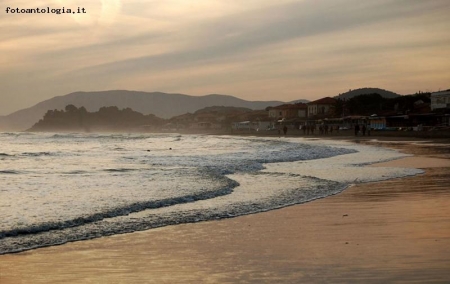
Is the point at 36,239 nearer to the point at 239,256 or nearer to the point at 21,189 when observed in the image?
the point at 239,256

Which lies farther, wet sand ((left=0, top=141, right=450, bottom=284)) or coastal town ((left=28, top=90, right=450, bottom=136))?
coastal town ((left=28, top=90, right=450, bottom=136))

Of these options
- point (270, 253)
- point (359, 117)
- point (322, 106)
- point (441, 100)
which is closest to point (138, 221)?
point (270, 253)

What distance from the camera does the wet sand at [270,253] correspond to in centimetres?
656

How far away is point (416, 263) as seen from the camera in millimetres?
6914

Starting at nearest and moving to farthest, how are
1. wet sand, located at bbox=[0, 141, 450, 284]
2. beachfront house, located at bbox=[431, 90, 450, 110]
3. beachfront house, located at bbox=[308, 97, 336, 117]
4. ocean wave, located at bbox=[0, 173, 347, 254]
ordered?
wet sand, located at bbox=[0, 141, 450, 284]
ocean wave, located at bbox=[0, 173, 347, 254]
beachfront house, located at bbox=[431, 90, 450, 110]
beachfront house, located at bbox=[308, 97, 336, 117]

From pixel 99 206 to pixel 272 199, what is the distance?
4.01 metres

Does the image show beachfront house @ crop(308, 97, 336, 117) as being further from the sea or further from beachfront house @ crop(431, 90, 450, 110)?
the sea

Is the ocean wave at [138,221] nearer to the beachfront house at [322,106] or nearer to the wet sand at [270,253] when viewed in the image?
the wet sand at [270,253]

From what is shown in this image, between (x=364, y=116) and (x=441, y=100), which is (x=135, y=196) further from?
(x=364, y=116)

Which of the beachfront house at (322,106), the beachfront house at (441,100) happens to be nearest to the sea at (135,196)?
the beachfront house at (441,100)

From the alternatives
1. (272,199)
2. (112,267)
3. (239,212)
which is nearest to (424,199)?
(272,199)

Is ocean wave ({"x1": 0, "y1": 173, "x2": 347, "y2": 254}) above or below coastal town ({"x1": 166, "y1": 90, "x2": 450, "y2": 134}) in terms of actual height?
below

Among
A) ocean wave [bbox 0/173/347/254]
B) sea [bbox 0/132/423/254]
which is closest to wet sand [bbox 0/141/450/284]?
ocean wave [bbox 0/173/347/254]

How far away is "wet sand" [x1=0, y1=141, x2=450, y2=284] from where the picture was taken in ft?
21.5
